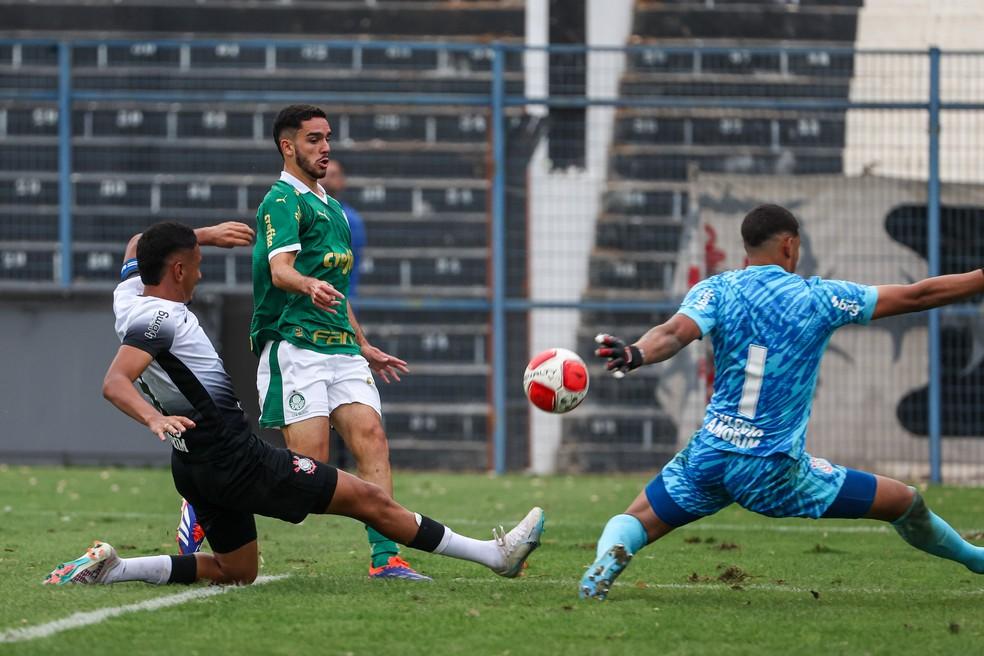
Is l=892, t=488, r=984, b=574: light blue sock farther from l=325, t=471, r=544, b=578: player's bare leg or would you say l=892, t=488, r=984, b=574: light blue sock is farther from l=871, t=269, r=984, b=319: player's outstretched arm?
l=325, t=471, r=544, b=578: player's bare leg

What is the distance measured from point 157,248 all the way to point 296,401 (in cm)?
114

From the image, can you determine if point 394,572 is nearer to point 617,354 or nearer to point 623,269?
point 617,354

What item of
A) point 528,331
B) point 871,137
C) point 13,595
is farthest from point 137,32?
point 13,595

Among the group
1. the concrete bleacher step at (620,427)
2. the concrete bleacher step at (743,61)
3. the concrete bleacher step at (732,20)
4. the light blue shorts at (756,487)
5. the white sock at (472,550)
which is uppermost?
the concrete bleacher step at (732,20)

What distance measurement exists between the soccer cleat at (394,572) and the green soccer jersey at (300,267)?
3.33 ft

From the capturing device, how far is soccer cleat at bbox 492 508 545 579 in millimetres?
6242

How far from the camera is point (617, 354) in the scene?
17.4 feet

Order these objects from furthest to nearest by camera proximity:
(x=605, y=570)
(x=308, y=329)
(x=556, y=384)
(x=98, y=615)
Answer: (x=308, y=329) → (x=556, y=384) → (x=605, y=570) → (x=98, y=615)

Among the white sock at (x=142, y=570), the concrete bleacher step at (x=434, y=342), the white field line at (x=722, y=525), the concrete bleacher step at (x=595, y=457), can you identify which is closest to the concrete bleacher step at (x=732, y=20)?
the concrete bleacher step at (x=434, y=342)

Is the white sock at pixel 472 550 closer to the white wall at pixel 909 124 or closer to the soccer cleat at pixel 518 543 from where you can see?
the soccer cleat at pixel 518 543

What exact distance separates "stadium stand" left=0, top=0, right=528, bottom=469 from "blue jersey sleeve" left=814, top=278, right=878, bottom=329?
27.7 feet

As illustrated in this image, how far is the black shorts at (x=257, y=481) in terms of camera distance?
19.3 feet

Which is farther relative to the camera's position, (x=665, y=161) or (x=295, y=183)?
(x=665, y=161)

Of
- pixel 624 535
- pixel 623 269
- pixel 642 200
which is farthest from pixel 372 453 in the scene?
pixel 642 200
